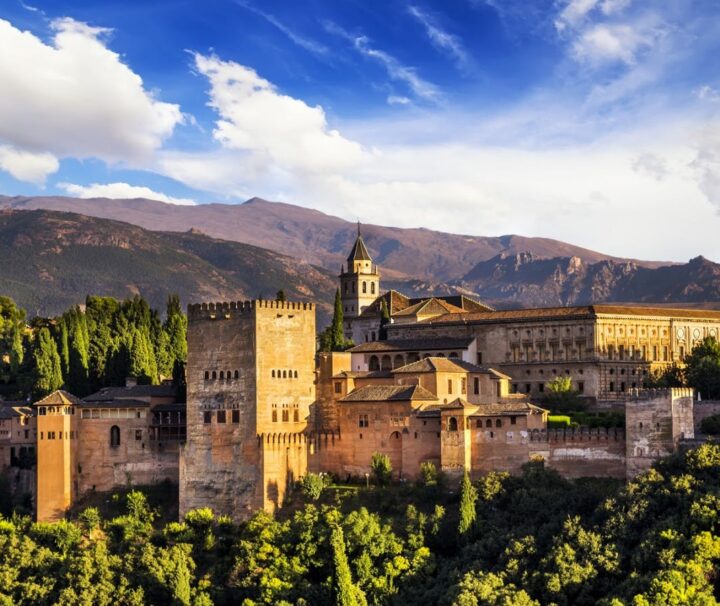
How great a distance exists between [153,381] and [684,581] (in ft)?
132

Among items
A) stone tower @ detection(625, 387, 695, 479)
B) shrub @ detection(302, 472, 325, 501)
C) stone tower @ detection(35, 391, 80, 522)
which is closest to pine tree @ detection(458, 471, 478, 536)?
stone tower @ detection(625, 387, 695, 479)

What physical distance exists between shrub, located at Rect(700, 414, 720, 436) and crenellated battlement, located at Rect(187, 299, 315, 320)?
64.9 ft

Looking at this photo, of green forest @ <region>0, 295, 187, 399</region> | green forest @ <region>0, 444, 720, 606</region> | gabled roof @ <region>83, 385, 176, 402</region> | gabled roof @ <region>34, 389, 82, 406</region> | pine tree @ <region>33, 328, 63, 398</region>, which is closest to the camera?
green forest @ <region>0, 444, 720, 606</region>

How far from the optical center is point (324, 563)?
55750mm

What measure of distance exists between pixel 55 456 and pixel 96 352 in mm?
15472

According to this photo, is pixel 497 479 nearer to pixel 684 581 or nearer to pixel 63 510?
pixel 684 581

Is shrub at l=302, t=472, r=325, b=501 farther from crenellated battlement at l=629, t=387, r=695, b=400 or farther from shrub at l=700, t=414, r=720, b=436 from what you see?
shrub at l=700, t=414, r=720, b=436

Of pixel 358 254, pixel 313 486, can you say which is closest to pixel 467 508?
pixel 313 486

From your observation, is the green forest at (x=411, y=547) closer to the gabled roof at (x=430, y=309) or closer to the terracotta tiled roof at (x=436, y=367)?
the terracotta tiled roof at (x=436, y=367)

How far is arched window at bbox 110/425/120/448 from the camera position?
66.7 meters

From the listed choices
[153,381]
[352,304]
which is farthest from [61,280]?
[153,381]

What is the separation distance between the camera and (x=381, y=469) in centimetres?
6078

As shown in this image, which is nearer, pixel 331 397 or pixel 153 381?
pixel 331 397

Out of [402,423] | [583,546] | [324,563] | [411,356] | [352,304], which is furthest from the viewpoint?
[352,304]
